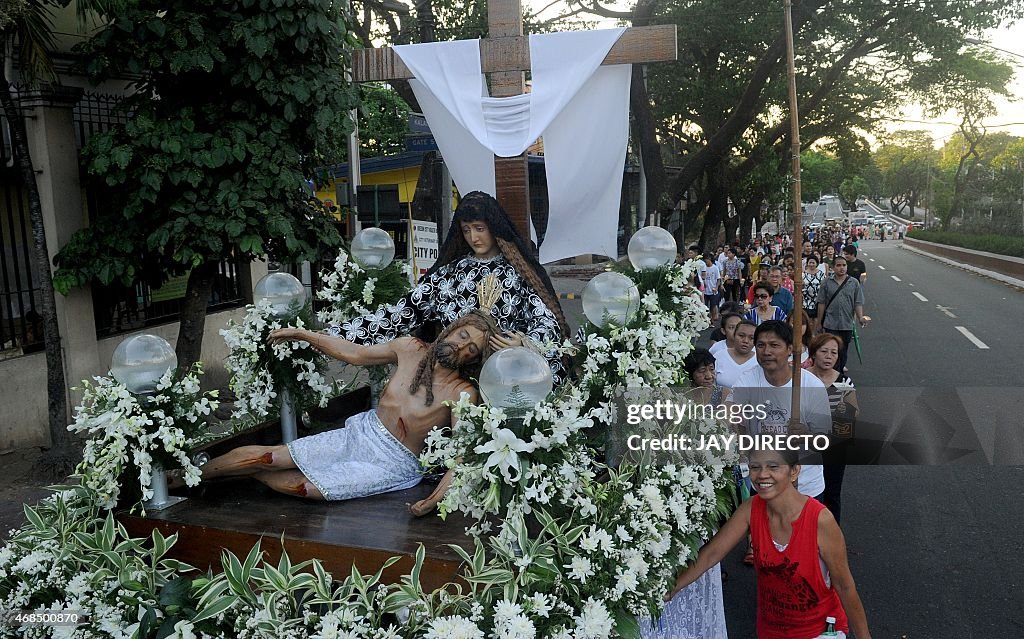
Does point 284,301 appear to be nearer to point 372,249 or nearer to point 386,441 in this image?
point 372,249

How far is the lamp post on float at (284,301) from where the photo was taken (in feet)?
14.9

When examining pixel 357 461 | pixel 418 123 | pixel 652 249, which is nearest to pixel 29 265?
pixel 418 123

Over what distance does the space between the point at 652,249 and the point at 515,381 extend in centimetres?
214

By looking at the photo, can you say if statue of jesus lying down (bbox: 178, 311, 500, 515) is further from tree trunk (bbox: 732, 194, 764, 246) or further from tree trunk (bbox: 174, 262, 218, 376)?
tree trunk (bbox: 732, 194, 764, 246)

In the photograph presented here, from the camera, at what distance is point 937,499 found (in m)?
6.36

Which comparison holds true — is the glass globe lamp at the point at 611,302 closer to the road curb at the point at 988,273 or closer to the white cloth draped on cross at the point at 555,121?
the white cloth draped on cross at the point at 555,121

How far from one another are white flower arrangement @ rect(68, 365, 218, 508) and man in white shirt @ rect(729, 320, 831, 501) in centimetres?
275

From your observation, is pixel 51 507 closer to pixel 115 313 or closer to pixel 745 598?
pixel 745 598

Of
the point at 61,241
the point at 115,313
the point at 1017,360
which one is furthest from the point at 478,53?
the point at 1017,360

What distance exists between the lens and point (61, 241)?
763 centimetres

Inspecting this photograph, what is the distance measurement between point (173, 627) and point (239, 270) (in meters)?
8.32

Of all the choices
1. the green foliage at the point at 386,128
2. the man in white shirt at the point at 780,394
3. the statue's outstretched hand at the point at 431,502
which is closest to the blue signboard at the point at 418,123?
the green foliage at the point at 386,128

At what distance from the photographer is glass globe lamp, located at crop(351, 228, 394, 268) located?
5.30 metres

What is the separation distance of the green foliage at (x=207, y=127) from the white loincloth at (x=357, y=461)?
3.42 metres
